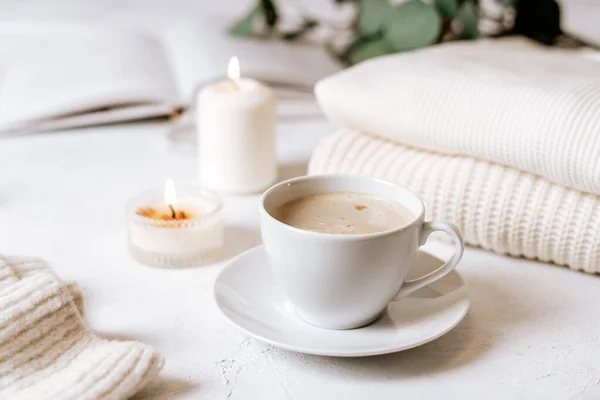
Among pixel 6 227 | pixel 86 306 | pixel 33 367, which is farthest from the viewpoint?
pixel 6 227

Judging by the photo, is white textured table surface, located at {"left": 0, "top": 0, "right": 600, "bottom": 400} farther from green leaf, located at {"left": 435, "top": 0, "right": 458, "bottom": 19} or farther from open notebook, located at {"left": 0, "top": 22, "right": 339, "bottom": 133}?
green leaf, located at {"left": 435, "top": 0, "right": 458, "bottom": 19}

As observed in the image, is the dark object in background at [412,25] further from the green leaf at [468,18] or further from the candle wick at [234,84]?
the candle wick at [234,84]

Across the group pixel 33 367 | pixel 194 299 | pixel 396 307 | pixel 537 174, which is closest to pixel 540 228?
pixel 537 174

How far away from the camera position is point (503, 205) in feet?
1.97

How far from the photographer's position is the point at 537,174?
0.59m

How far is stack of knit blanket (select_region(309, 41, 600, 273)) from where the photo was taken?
570 millimetres

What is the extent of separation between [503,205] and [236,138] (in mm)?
259

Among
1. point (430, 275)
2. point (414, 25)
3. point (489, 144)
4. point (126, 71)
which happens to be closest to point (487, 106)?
point (489, 144)

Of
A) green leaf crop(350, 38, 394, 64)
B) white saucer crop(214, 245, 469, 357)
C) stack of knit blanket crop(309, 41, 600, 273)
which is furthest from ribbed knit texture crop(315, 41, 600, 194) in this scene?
green leaf crop(350, 38, 394, 64)

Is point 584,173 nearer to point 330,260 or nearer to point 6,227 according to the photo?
point 330,260

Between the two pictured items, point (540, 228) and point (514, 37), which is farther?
point (514, 37)

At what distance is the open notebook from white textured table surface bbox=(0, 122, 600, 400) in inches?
5.3

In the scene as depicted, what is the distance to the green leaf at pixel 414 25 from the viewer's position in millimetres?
900

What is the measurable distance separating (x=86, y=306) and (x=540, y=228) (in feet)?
1.11
